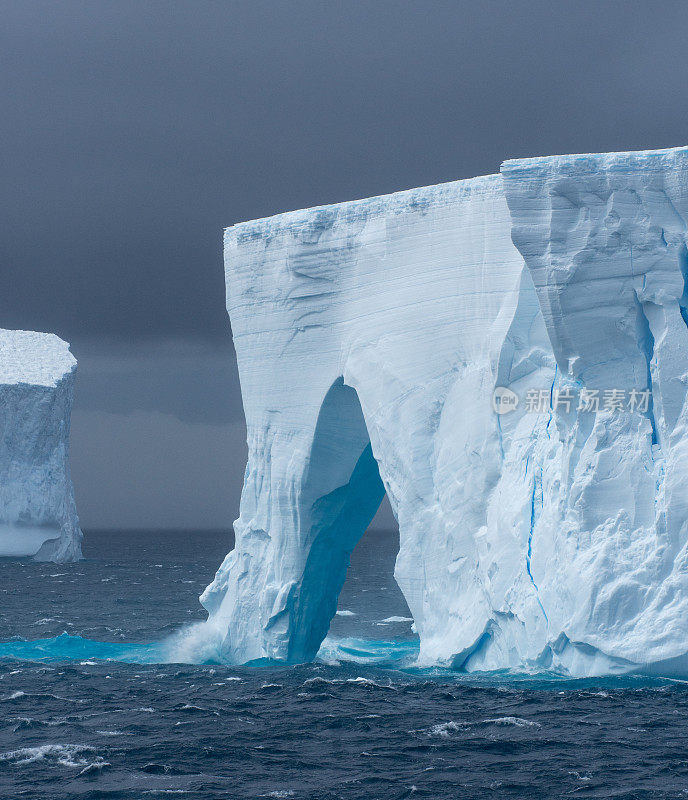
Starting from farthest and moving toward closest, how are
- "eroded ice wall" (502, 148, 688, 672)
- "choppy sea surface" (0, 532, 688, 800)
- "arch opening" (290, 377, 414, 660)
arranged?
"arch opening" (290, 377, 414, 660) → "eroded ice wall" (502, 148, 688, 672) → "choppy sea surface" (0, 532, 688, 800)

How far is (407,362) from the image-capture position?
1587 centimetres

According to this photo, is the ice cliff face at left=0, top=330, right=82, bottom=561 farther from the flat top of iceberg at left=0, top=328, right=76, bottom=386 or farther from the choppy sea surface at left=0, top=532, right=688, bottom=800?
the choppy sea surface at left=0, top=532, right=688, bottom=800

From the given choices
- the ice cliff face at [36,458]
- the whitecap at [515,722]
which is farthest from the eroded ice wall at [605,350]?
the ice cliff face at [36,458]

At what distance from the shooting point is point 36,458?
44.8 meters

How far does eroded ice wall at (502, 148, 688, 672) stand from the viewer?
13.1m

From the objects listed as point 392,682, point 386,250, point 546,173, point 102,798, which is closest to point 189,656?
point 392,682

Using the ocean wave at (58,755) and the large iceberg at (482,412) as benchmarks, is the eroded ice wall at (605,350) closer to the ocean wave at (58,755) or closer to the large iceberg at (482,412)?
the large iceberg at (482,412)

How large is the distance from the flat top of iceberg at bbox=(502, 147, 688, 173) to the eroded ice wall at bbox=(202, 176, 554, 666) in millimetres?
1506

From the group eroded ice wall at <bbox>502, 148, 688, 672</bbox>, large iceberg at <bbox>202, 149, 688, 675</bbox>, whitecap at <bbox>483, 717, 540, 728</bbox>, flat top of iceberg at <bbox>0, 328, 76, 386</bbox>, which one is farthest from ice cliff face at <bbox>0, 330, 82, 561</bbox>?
whitecap at <bbox>483, 717, 540, 728</bbox>

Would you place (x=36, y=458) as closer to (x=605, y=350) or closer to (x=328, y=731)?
(x=328, y=731)

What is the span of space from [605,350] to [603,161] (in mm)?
2422

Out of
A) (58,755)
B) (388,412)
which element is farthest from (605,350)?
(58,755)

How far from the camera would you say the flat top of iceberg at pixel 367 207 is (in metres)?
15.5

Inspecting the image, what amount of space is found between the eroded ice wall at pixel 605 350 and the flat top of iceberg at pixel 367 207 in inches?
72.7
